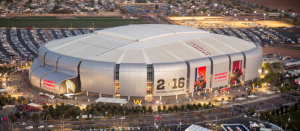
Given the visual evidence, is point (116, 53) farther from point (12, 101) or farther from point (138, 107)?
point (12, 101)

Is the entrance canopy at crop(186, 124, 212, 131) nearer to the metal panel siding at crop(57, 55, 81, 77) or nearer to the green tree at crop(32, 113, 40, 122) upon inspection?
the green tree at crop(32, 113, 40, 122)

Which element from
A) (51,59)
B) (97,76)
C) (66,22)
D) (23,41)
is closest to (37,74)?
(51,59)

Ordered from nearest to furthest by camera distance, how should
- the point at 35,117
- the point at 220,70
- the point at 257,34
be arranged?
the point at 35,117
the point at 220,70
the point at 257,34

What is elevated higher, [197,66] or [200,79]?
[197,66]

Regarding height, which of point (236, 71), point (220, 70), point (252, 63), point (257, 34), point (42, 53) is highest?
point (42, 53)

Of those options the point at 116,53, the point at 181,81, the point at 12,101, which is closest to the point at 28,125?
the point at 12,101

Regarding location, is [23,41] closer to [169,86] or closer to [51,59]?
[51,59]

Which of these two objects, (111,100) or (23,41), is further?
(23,41)
